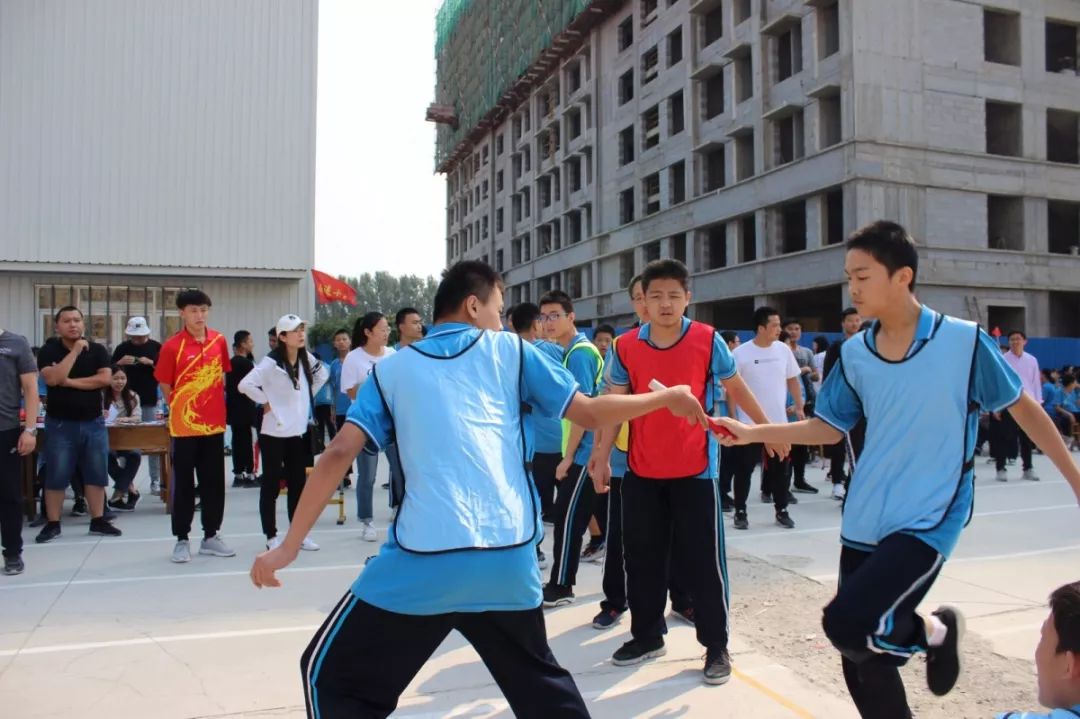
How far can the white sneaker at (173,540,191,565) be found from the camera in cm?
654

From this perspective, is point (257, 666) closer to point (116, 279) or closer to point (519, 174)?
point (116, 279)

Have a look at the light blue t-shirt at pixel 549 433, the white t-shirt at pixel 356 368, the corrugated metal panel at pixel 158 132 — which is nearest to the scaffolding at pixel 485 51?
the corrugated metal panel at pixel 158 132

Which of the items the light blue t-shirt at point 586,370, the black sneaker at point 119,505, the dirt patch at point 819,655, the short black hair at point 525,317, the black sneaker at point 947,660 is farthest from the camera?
the black sneaker at point 119,505

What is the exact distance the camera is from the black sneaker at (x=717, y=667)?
3.83 m

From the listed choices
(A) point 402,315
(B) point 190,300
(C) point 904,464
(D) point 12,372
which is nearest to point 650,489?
(C) point 904,464

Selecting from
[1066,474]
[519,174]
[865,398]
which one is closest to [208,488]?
[865,398]

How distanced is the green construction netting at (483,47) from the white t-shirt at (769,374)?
129 feet

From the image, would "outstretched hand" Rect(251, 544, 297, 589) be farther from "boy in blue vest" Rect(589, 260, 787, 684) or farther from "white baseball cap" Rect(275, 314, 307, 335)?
"white baseball cap" Rect(275, 314, 307, 335)

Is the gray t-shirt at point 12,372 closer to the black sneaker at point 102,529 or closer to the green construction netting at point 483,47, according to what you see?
the black sneaker at point 102,529

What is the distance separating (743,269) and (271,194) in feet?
67.5

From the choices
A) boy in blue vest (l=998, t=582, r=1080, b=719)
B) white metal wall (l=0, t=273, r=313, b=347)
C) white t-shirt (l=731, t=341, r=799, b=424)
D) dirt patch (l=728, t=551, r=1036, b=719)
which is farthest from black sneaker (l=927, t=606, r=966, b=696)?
white metal wall (l=0, t=273, r=313, b=347)

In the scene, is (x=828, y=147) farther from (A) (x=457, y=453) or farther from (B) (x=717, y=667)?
(A) (x=457, y=453)

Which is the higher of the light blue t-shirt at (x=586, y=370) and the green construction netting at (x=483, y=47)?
the green construction netting at (x=483, y=47)

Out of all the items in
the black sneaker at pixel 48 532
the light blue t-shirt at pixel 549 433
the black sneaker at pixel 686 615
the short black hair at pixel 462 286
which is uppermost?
the short black hair at pixel 462 286
